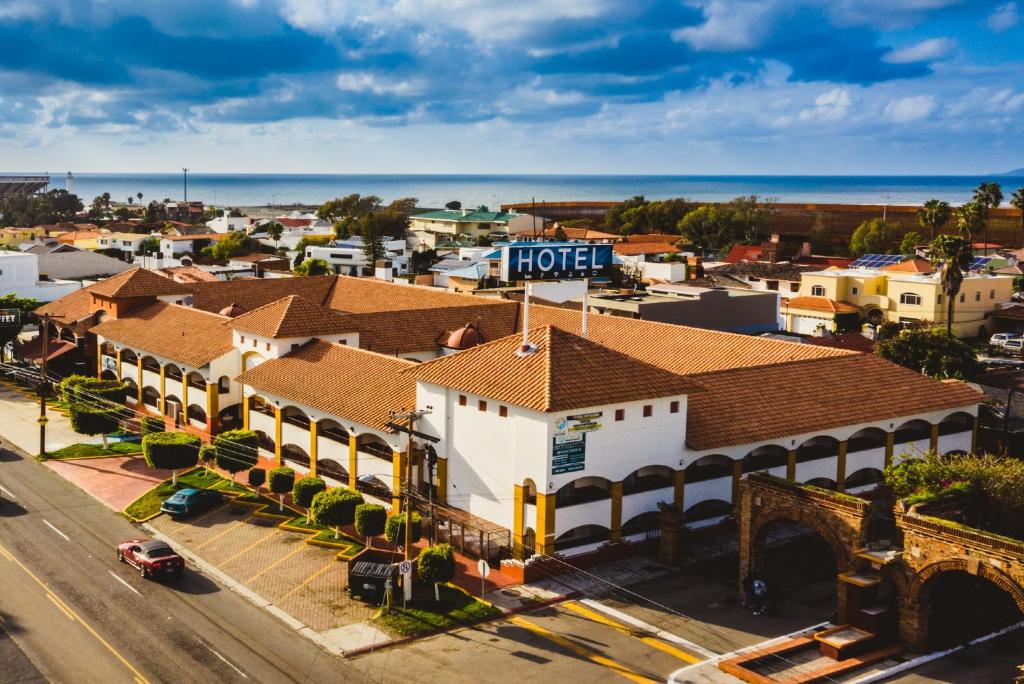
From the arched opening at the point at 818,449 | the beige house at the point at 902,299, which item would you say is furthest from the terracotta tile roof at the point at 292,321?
the beige house at the point at 902,299

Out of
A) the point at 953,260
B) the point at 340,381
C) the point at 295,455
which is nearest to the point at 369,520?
the point at 340,381

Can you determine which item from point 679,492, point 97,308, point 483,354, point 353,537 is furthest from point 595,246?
point 97,308

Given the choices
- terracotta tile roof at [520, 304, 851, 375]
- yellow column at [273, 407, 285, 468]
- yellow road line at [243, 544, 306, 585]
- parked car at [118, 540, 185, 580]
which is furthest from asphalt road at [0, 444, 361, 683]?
terracotta tile roof at [520, 304, 851, 375]

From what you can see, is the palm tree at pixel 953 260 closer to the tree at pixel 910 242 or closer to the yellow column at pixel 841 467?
the yellow column at pixel 841 467

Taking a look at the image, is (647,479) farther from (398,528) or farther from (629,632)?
A: (398,528)

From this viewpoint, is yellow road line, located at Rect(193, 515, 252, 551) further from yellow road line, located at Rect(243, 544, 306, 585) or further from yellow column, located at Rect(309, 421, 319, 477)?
yellow column, located at Rect(309, 421, 319, 477)
